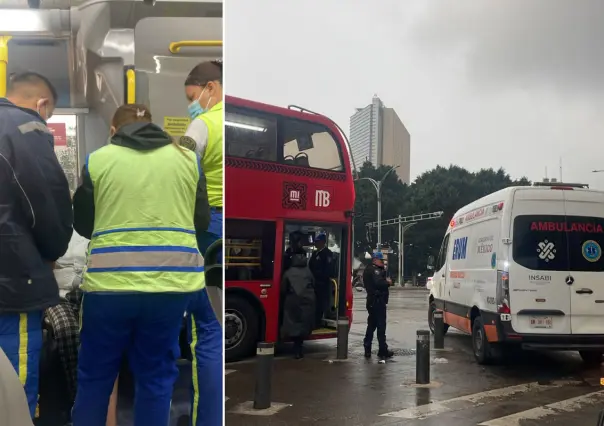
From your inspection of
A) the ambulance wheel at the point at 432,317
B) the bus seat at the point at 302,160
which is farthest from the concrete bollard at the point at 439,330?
the bus seat at the point at 302,160

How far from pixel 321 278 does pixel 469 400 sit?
602mm

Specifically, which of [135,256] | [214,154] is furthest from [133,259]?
[214,154]

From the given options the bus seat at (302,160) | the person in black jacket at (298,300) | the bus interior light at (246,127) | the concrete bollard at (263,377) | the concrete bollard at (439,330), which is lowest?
the concrete bollard at (263,377)

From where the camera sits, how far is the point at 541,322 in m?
1.82

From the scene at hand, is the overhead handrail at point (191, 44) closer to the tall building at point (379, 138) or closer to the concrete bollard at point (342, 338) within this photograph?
the tall building at point (379, 138)

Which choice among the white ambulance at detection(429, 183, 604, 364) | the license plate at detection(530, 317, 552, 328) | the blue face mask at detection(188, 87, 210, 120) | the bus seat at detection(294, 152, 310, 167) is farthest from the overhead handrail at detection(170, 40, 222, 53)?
the license plate at detection(530, 317, 552, 328)

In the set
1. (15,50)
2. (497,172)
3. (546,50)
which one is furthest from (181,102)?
(546,50)

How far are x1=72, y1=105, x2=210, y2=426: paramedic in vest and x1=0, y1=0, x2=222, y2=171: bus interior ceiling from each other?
5 cm

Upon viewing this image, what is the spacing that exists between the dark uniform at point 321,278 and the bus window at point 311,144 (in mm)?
271

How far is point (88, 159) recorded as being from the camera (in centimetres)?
133

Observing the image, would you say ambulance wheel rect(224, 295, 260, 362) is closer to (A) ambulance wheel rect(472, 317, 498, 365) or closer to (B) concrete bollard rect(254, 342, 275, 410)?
(B) concrete bollard rect(254, 342, 275, 410)

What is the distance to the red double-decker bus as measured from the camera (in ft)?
5.12

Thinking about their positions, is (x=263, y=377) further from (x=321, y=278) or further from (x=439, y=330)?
(x=439, y=330)

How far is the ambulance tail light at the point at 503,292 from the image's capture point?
1801 mm
